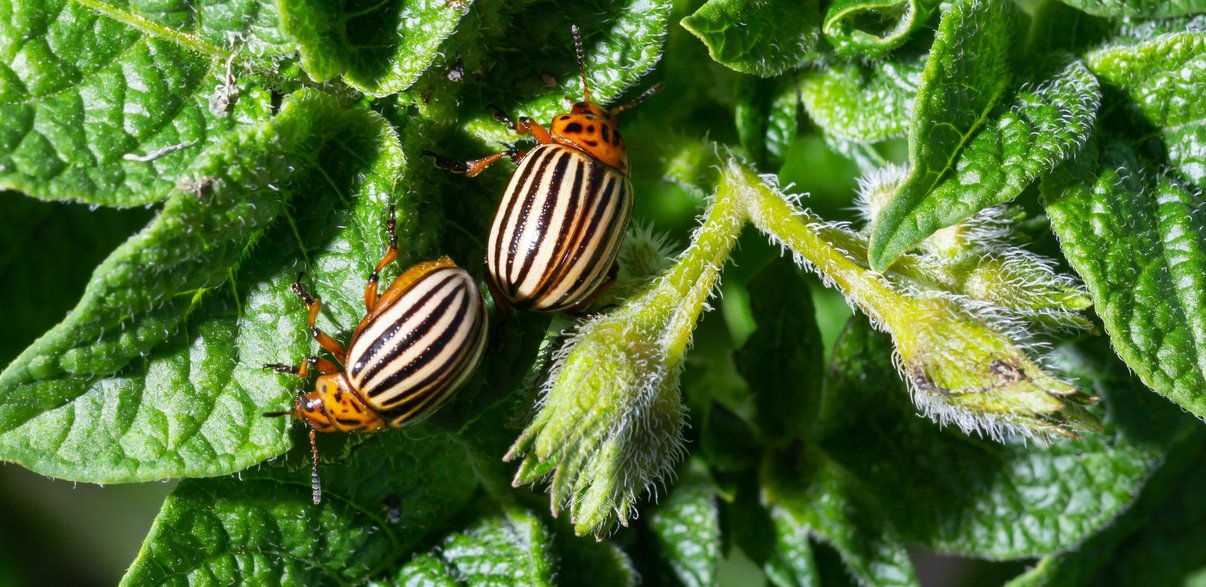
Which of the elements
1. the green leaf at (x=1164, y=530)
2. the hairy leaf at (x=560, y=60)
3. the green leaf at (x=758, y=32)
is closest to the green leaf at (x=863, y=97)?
the green leaf at (x=758, y=32)

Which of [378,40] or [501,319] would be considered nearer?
[378,40]

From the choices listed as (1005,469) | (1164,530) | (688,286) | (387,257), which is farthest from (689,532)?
(1164,530)

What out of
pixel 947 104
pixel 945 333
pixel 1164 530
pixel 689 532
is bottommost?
pixel 1164 530

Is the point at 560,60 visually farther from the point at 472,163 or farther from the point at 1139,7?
the point at 1139,7

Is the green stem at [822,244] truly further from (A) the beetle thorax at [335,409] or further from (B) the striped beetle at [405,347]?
(A) the beetle thorax at [335,409]

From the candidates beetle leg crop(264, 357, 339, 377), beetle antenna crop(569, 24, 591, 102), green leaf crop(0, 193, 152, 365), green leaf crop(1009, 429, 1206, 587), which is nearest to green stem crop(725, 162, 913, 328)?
beetle antenna crop(569, 24, 591, 102)

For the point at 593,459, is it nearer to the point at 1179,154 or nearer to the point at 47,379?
the point at 47,379
